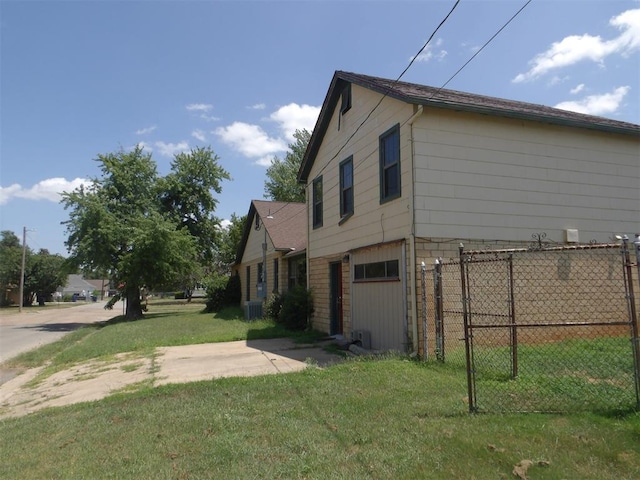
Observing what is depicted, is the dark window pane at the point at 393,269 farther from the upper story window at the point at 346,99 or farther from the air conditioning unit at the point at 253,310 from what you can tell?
the air conditioning unit at the point at 253,310

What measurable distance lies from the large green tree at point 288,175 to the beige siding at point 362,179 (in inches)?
1016

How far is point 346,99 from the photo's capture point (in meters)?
12.8

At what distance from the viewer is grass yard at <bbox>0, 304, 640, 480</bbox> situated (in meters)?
3.96

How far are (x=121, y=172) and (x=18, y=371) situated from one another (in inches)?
720

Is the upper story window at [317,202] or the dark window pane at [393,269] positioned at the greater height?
the upper story window at [317,202]

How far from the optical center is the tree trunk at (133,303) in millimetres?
25828

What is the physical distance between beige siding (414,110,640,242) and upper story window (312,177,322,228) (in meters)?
6.00

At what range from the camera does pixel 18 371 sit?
11.3m

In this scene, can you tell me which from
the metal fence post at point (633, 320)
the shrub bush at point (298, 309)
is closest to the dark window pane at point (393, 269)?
the metal fence post at point (633, 320)

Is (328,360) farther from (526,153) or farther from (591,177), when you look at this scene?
(591,177)

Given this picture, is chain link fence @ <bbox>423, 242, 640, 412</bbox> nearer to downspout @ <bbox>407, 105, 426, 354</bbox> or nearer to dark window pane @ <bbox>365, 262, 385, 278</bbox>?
downspout @ <bbox>407, 105, 426, 354</bbox>

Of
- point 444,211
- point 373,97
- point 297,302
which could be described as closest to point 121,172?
point 297,302

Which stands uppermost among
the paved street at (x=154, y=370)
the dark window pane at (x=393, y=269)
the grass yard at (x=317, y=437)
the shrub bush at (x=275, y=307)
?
the dark window pane at (x=393, y=269)

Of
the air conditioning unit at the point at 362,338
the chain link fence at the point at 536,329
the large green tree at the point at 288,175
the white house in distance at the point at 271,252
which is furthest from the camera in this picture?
the large green tree at the point at 288,175
